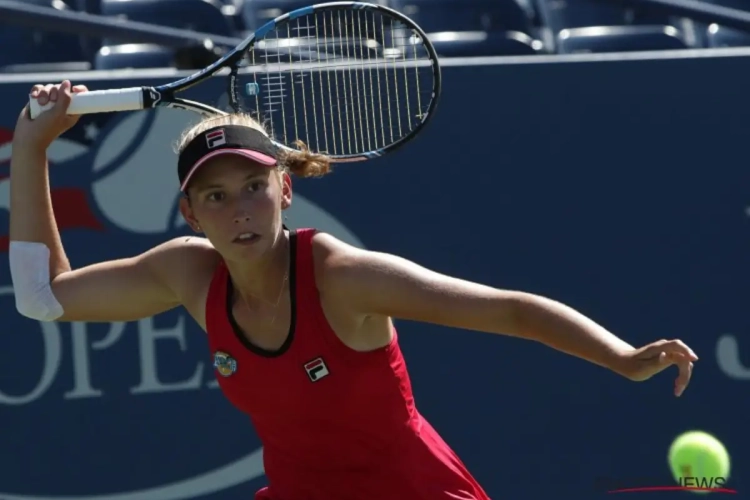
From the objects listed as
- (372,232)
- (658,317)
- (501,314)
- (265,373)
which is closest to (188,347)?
(372,232)

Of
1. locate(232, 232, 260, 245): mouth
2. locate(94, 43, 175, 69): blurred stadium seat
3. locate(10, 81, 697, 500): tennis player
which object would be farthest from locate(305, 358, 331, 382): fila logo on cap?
locate(94, 43, 175, 69): blurred stadium seat

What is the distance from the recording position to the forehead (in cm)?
280

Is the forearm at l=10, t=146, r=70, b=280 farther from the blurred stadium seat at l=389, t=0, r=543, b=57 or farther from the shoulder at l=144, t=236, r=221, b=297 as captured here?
the blurred stadium seat at l=389, t=0, r=543, b=57

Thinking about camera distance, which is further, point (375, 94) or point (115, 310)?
point (375, 94)

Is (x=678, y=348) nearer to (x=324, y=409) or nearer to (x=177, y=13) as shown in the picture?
(x=324, y=409)

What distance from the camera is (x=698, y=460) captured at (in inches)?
186

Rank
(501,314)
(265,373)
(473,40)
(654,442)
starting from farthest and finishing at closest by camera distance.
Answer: (473,40) → (654,442) → (265,373) → (501,314)

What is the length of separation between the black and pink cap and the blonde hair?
0.04 meters

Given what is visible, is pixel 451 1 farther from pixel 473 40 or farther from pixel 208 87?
pixel 208 87

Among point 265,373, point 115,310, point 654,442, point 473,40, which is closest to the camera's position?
point 265,373

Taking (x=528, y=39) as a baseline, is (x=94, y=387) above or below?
below

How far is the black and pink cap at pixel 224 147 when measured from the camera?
2.79m

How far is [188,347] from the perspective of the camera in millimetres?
4742

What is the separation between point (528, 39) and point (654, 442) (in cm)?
219
